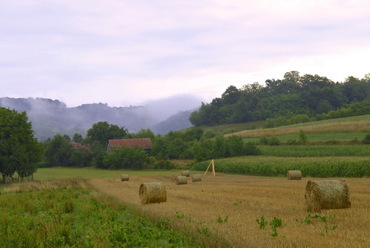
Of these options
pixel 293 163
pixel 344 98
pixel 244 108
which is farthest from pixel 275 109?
pixel 293 163

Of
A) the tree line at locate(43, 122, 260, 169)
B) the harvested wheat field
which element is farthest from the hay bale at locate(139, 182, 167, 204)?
the tree line at locate(43, 122, 260, 169)

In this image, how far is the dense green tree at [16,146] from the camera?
2075 inches

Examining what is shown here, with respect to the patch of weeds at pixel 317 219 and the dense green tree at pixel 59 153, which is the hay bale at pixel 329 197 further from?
the dense green tree at pixel 59 153

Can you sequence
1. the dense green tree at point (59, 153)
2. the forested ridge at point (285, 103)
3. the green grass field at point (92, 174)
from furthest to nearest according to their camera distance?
the forested ridge at point (285, 103) < the dense green tree at point (59, 153) < the green grass field at point (92, 174)

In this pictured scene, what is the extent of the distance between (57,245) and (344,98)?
521 ft

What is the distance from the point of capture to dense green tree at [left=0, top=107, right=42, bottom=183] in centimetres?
5270

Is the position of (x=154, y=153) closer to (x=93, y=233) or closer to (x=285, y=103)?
(x=93, y=233)

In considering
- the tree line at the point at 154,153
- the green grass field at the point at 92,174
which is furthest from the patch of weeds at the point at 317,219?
the tree line at the point at 154,153

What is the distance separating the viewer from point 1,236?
11734 mm

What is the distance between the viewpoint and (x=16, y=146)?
5391cm

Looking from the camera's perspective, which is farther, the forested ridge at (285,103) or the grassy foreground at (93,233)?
the forested ridge at (285,103)

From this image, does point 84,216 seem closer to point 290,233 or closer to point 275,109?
point 290,233

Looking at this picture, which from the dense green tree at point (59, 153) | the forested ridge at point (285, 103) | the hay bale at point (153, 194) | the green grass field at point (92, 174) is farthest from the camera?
the forested ridge at point (285, 103)

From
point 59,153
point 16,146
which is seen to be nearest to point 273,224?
point 16,146
